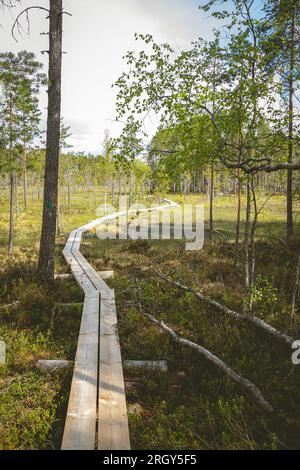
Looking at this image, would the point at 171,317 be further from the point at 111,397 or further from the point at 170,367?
the point at 111,397

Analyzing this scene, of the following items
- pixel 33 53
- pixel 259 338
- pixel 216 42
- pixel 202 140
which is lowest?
pixel 259 338

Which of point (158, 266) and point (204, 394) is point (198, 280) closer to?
point (158, 266)

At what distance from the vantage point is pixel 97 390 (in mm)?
4301

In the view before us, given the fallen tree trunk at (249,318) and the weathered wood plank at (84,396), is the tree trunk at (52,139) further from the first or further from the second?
the fallen tree trunk at (249,318)

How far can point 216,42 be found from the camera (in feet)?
28.1

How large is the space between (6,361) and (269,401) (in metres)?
4.30

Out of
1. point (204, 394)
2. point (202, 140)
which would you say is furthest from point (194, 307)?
point (202, 140)

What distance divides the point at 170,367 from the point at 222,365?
37.5 inches

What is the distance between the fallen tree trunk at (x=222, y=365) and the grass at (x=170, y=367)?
0.12 meters

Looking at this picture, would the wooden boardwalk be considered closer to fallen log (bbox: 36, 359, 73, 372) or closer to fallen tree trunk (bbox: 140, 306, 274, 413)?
fallen log (bbox: 36, 359, 73, 372)

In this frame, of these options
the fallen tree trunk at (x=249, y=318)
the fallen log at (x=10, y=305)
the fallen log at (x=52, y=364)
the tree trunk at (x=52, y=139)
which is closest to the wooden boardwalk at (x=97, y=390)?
the fallen log at (x=52, y=364)

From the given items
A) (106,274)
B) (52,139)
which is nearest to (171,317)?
(106,274)

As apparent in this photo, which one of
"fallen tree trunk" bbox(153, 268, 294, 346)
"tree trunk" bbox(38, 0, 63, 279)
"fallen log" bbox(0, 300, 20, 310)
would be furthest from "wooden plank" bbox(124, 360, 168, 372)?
"tree trunk" bbox(38, 0, 63, 279)

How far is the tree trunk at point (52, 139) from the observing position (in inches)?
330
